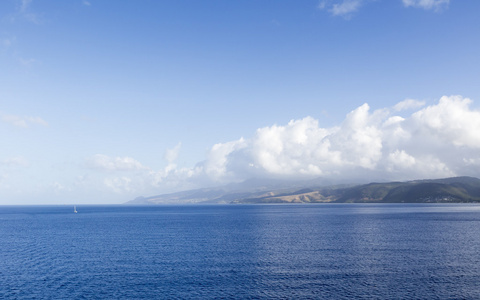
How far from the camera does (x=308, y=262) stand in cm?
10175

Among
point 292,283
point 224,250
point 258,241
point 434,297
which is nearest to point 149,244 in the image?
point 224,250

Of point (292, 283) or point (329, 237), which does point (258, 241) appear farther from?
point (292, 283)

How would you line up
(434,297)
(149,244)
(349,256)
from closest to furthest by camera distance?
(434,297), (349,256), (149,244)

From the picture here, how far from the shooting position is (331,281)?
3204 inches

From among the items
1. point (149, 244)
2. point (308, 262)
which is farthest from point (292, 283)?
point (149, 244)

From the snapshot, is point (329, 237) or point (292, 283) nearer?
point (292, 283)

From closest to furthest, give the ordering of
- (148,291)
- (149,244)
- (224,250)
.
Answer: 1. (148,291)
2. (224,250)
3. (149,244)

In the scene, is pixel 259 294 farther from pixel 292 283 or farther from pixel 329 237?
pixel 329 237

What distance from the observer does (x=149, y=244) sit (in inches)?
5536

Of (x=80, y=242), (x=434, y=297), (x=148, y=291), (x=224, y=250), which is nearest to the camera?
(x=434, y=297)

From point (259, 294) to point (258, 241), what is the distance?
76126mm

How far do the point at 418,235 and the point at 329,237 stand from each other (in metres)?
43.4

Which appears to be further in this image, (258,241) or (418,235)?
(418,235)

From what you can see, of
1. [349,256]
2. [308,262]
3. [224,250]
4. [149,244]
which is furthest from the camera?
[149,244]
